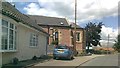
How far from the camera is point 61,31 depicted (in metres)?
71.4

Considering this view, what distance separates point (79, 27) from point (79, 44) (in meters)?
4.45

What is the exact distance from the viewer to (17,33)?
2144cm

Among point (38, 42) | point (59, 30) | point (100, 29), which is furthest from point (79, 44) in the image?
point (38, 42)

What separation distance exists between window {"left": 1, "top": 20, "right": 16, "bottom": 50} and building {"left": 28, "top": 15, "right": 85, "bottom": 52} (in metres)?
48.8

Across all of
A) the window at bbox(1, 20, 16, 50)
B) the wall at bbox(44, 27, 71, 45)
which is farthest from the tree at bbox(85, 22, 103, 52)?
the window at bbox(1, 20, 16, 50)

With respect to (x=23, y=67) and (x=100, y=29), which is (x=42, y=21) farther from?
(x=23, y=67)

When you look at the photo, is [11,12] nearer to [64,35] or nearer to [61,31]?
[61,31]

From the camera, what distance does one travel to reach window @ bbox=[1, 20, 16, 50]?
1775 centimetres

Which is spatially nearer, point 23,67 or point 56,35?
point 23,67

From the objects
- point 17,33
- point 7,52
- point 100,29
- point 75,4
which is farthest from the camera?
point 100,29

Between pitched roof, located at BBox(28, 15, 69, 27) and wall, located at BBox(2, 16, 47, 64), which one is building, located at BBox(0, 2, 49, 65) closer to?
wall, located at BBox(2, 16, 47, 64)

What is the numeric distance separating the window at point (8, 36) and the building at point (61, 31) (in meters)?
48.8

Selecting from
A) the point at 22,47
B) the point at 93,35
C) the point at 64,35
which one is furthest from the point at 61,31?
the point at 22,47

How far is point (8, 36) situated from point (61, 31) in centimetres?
5290
